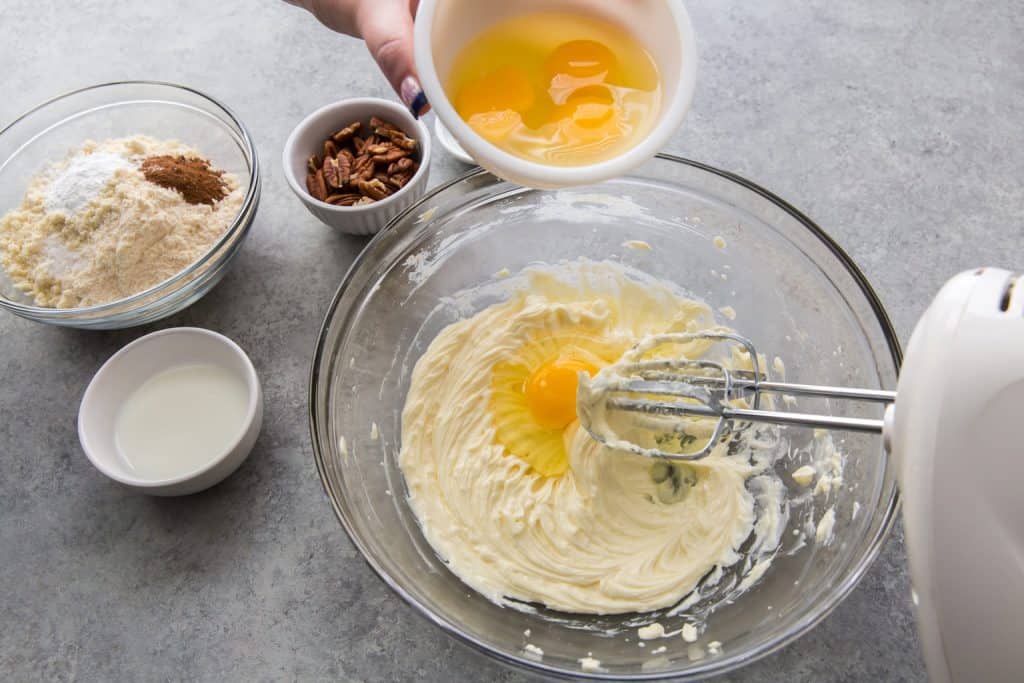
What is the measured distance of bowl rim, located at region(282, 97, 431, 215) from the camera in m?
2.16

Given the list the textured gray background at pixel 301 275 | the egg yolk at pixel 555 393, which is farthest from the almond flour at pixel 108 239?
the egg yolk at pixel 555 393

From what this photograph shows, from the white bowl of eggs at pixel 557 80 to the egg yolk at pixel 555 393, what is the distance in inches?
26.0

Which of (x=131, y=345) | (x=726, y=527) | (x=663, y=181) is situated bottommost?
(x=131, y=345)

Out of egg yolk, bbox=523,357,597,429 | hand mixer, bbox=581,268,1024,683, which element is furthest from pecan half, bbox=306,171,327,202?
hand mixer, bbox=581,268,1024,683

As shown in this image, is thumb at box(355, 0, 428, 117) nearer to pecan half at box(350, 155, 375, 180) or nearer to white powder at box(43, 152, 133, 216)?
pecan half at box(350, 155, 375, 180)

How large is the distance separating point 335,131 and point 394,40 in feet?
1.87

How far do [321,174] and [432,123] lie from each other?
1.57ft

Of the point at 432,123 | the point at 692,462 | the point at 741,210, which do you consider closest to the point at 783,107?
the point at 741,210

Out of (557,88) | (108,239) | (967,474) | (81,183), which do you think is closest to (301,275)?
(108,239)

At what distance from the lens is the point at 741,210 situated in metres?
2.01

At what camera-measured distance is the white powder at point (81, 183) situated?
218 cm

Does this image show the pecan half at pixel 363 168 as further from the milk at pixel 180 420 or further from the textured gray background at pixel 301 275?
the milk at pixel 180 420

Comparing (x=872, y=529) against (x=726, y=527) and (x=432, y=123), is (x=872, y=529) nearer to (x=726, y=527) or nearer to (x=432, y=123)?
(x=726, y=527)

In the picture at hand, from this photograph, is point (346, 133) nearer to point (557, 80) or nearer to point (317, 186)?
point (317, 186)
